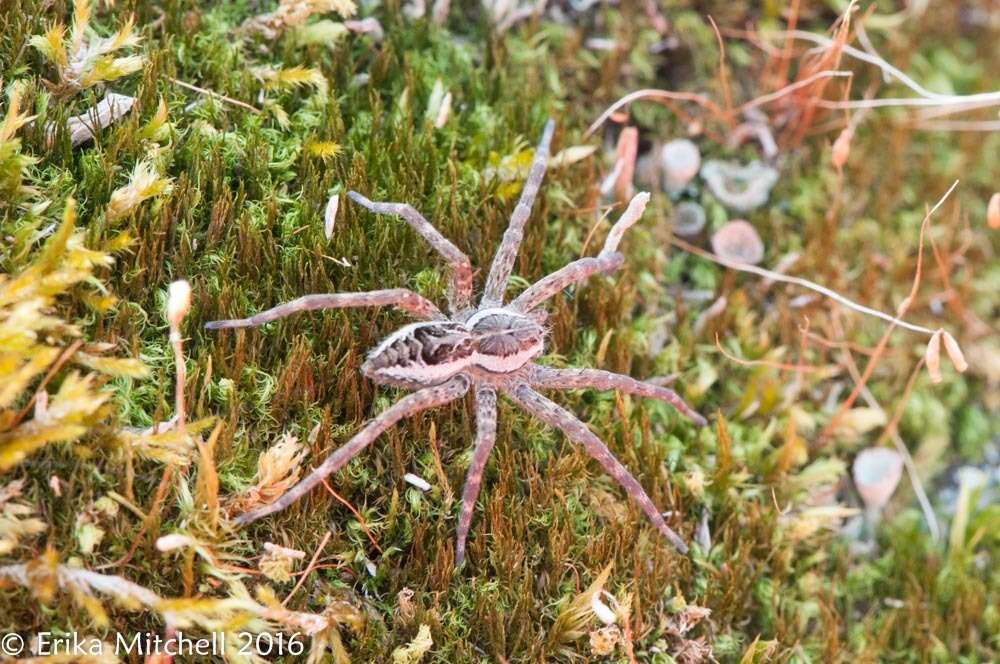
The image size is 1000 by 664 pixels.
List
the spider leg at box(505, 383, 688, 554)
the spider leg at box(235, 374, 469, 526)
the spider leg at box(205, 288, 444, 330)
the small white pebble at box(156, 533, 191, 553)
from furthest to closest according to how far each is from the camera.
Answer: the spider leg at box(505, 383, 688, 554) < the spider leg at box(205, 288, 444, 330) < the spider leg at box(235, 374, 469, 526) < the small white pebble at box(156, 533, 191, 553)

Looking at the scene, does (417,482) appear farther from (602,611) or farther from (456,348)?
(602,611)

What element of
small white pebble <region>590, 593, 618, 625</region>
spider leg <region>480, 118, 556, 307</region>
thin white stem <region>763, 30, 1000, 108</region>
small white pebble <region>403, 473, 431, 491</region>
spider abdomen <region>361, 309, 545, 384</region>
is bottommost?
small white pebble <region>590, 593, 618, 625</region>

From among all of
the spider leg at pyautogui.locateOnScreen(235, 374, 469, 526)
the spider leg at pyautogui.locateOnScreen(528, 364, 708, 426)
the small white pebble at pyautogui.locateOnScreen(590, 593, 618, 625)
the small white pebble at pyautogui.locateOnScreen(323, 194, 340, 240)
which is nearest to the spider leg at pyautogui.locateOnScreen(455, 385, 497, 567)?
the spider leg at pyautogui.locateOnScreen(235, 374, 469, 526)

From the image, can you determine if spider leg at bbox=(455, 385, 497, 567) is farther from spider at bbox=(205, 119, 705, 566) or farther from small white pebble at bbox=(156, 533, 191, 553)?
small white pebble at bbox=(156, 533, 191, 553)

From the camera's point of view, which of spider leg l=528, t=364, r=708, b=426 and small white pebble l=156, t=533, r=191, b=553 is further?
spider leg l=528, t=364, r=708, b=426

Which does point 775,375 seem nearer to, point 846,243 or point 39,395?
point 846,243

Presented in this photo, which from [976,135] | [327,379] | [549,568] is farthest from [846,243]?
[327,379]

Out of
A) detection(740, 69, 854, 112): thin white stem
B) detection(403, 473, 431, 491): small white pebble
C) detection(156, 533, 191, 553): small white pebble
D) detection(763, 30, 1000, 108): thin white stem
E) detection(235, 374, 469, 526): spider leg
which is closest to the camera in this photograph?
detection(156, 533, 191, 553): small white pebble

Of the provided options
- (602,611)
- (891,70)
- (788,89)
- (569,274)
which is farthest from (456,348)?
A: (891,70)
